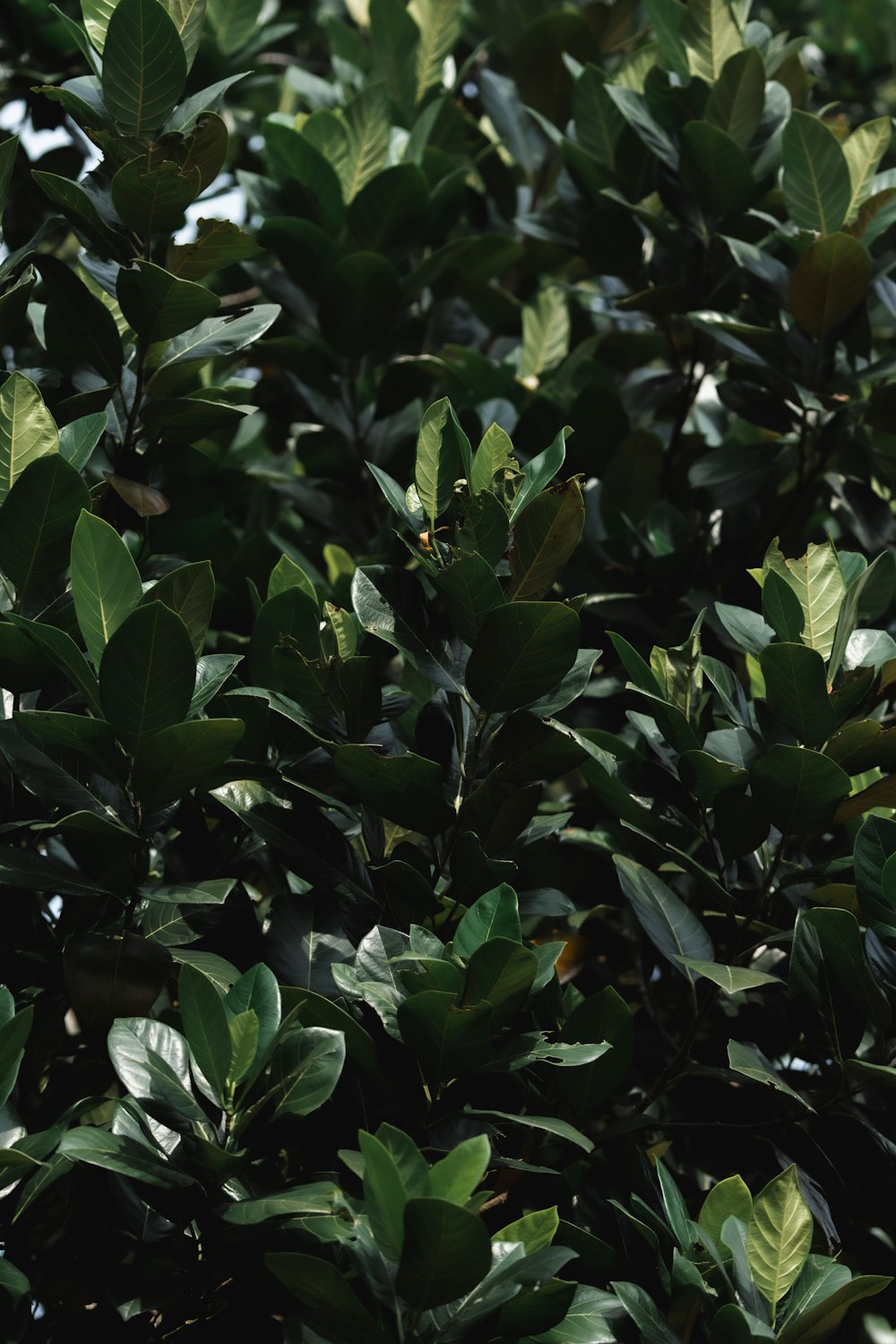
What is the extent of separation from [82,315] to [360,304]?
0.62 metres

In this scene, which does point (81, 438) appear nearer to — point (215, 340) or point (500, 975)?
point (215, 340)

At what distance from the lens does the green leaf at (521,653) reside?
1422 mm

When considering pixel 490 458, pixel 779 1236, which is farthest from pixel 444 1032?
pixel 490 458

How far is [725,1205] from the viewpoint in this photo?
143 centimetres

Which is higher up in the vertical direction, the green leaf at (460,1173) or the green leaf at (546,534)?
the green leaf at (546,534)

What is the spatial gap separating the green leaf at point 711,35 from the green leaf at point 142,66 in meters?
1.01

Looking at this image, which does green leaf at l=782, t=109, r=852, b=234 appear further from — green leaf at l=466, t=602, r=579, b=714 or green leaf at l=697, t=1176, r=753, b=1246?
green leaf at l=697, t=1176, r=753, b=1246

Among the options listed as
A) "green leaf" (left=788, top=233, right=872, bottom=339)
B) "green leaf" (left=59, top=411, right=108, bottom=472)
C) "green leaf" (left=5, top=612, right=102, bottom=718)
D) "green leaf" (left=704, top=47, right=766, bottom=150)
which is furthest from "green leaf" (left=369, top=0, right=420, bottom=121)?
"green leaf" (left=5, top=612, right=102, bottom=718)

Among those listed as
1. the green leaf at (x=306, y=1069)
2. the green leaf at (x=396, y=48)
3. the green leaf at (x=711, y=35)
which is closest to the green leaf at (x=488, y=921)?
the green leaf at (x=306, y=1069)

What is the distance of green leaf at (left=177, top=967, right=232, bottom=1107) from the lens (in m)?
1.27

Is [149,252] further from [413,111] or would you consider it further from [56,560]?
[413,111]

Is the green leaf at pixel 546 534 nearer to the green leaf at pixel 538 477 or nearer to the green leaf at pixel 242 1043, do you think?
the green leaf at pixel 538 477

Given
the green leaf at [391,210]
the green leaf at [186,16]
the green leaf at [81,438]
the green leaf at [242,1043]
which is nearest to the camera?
the green leaf at [242,1043]

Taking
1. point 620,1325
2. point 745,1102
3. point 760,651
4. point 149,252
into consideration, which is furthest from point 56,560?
point 745,1102
